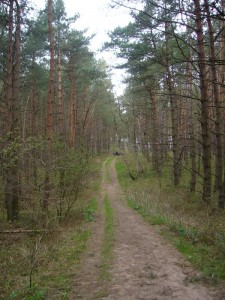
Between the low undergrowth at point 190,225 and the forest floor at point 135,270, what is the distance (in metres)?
0.28

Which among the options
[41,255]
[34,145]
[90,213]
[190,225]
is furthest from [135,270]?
[90,213]

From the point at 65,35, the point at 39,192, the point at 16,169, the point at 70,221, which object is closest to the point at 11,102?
the point at 16,169

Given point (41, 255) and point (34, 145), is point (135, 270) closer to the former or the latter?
point (41, 255)

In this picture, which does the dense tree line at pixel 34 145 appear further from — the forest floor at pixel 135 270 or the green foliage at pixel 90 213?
the forest floor at pixel 135 270

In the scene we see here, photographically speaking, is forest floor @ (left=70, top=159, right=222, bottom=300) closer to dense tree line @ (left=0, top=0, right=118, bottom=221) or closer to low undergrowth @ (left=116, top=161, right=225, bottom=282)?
low undergrowth @ (left=116, top=161, right=225, bottom=282)

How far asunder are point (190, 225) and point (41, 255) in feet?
14.8

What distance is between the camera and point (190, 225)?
28.1 ft

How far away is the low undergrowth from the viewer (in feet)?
19.2

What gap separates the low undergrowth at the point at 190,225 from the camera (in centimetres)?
586

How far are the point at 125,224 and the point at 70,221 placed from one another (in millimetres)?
2282

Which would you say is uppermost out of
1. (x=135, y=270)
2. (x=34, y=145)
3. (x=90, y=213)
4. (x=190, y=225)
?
(x=34, y=145)

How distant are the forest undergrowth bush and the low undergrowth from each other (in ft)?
8.34

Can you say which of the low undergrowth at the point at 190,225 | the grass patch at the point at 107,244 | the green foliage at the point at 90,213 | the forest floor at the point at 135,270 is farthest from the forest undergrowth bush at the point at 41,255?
the low undergrowth at the point at 190,225

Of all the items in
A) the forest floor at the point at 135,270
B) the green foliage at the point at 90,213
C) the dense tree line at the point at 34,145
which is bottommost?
the green foliage at the point at 90,213
